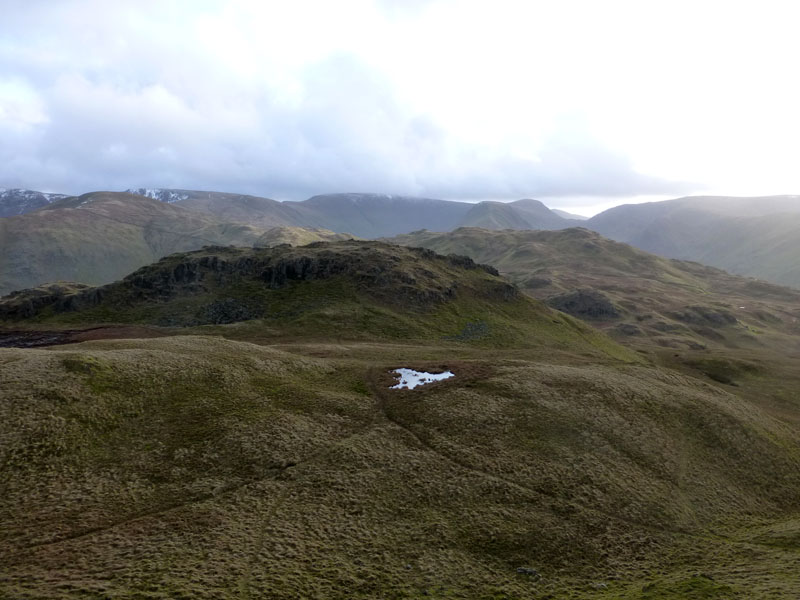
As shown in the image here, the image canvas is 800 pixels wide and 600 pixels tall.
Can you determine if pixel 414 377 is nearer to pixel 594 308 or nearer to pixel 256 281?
pixel 256 281

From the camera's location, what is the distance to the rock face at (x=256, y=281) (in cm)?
11669

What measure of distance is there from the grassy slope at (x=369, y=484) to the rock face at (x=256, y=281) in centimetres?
5625

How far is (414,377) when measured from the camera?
62625mm

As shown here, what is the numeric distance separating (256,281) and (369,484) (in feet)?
313

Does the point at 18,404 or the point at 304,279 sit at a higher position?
the point at 304,279

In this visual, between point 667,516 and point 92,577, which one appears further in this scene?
point 667,516

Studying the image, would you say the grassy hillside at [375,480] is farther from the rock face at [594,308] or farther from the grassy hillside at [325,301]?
the rock face at [594,308]

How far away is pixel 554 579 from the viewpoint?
30219 mm

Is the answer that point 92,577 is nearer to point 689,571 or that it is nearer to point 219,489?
point 219,489

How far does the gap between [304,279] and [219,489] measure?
90964mm

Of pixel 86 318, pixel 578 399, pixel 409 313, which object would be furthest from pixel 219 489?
pixel 86 318

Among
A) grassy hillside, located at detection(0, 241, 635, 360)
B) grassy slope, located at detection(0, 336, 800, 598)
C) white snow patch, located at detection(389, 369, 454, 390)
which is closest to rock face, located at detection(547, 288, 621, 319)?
grassy hillside, located at detection(0, 241, 635, 360)

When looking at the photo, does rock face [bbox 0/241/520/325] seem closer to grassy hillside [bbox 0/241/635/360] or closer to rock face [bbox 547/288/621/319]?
grassy hillside [bbox 0/241/635/360]

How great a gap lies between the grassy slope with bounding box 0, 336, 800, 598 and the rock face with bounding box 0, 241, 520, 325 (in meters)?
56.3
